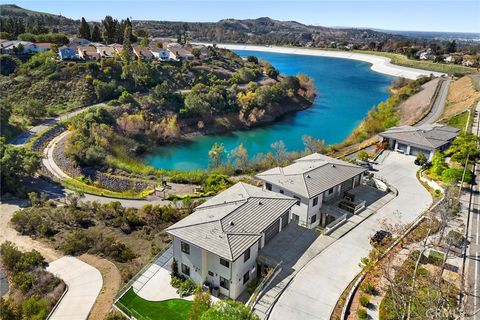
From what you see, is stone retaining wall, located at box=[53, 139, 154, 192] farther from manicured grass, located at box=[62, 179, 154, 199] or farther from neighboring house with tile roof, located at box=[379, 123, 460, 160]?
neighboring house with tile roof, located at box=[379, 123, 460, 160]

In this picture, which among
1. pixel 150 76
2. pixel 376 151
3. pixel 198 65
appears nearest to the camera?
pixel 376 151

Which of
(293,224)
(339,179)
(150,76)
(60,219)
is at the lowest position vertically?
(60,219)

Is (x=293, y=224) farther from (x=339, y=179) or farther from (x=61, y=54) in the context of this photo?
(x=61, y=54)

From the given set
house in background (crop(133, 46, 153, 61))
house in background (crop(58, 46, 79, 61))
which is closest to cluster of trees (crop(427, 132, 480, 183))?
house in background (crop(133, 46, 153, 61))

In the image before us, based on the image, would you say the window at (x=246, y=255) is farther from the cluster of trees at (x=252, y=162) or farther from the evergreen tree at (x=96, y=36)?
the evergreen tree at (x=96, y=36)

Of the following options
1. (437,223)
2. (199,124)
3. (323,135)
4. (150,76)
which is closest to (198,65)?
(150,76)

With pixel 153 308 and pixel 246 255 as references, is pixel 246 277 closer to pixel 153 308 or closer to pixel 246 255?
pixel 246 255
